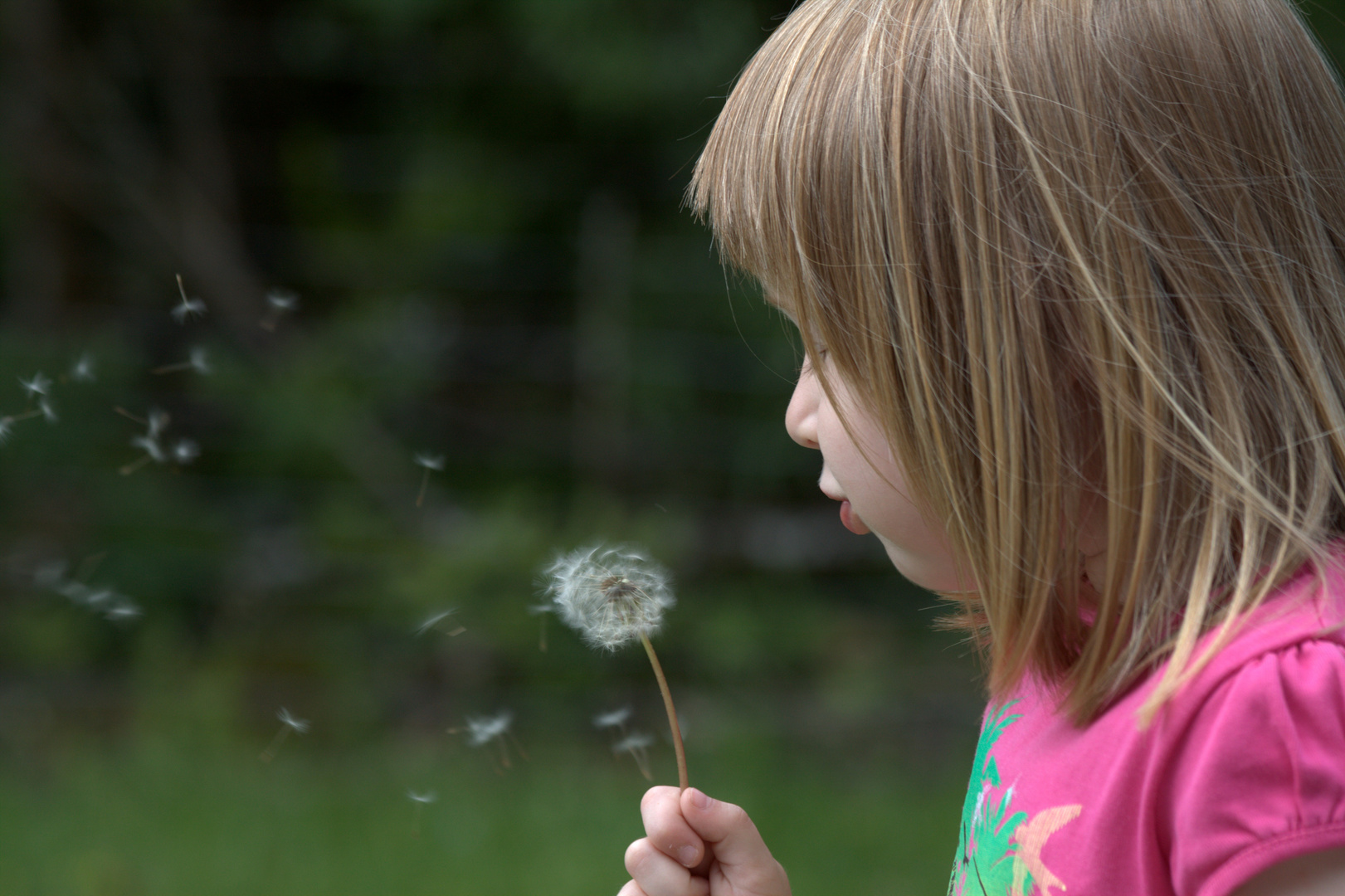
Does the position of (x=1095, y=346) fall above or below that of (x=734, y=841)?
above

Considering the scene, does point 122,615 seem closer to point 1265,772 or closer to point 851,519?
point 851,519

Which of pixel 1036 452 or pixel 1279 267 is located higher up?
pixel 1279 267

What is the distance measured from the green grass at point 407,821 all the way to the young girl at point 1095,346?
176 centimetres

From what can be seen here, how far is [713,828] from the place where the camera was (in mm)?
938

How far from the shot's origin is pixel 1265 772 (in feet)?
2.19

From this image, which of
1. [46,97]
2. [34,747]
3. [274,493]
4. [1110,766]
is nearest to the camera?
[1110,766]

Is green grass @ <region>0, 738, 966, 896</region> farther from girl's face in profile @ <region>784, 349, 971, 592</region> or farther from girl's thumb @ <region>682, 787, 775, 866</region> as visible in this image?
girl's face in profile @ <region>784, 349, 971, 592</region>

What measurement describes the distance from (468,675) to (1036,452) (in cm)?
261

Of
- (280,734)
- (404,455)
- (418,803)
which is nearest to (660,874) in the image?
(418,803)

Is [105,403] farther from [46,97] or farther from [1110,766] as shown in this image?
[1110,766]

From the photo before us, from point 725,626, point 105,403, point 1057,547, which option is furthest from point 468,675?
point 1057,547

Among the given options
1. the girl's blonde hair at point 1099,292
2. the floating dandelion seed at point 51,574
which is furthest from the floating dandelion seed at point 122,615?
the girl's blonde hair at point 1099,292

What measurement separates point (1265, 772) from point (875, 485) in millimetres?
349

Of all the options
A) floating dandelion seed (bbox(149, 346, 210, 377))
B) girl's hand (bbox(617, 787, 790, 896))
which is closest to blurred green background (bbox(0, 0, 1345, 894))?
floating dandelion seed (bbox(149, 346, 210, 377))
